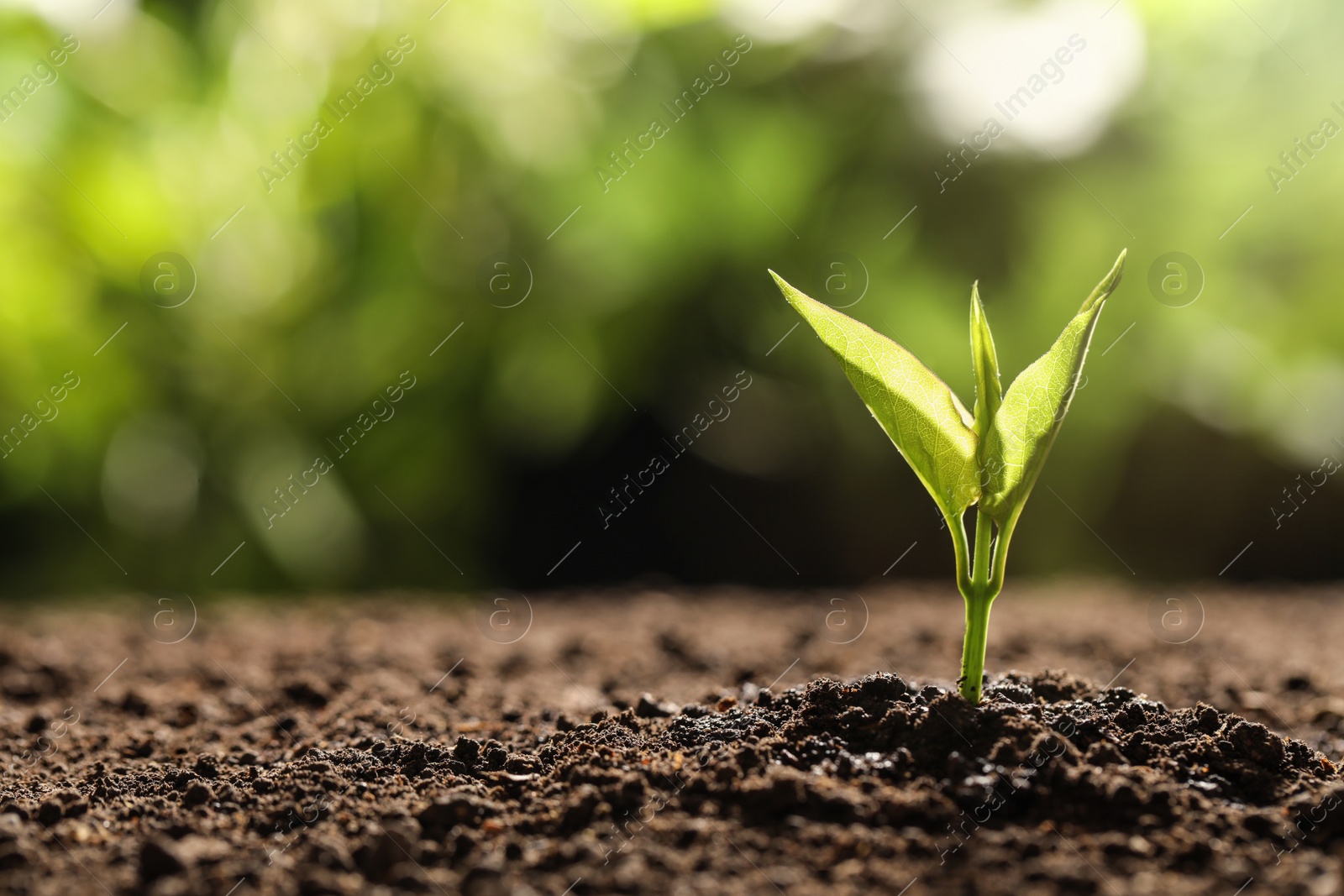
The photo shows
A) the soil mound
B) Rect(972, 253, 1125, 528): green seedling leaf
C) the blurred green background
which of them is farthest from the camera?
the blurred green background

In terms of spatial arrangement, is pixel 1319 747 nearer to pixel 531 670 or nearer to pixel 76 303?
Answer: pixel 531 670

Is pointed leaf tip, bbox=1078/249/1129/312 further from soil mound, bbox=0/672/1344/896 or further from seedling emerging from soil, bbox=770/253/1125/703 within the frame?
soil mound, bbox=0/672/1344/896

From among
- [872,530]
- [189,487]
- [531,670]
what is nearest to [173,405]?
[189,487]

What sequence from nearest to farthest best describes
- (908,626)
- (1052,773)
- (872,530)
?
(1052,773) → (908,626) → (872,530)

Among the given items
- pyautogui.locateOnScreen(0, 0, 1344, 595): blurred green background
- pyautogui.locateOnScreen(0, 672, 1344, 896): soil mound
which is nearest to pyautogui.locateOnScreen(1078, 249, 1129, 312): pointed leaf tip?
pyautogui.locateOnScreen(0, 672, 1344, 896): soil mound

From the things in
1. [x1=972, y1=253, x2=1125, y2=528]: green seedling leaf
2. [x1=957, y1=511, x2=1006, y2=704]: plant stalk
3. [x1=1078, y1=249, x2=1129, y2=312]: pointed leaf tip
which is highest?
[x1=1078, y1=249, x2=1129, y2=312]: pointed leaf tip

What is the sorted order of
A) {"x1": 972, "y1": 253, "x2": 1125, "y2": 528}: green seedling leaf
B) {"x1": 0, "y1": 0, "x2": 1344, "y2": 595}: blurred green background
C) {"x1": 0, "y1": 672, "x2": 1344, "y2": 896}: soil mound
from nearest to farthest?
{"x1": 0, "y1": 672, "x2": 1344, "y2": 896}: soil mound → {"x1": 972, "y1": 253, "x2": 1125, "y2": 528}: green seedling leaf → {"x1": 0, "y1": 0, "x2": 1344, "y2": 595}: blurred green background

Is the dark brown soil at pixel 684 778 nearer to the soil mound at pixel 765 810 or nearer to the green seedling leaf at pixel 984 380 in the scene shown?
the soil mound at pixel 765 810

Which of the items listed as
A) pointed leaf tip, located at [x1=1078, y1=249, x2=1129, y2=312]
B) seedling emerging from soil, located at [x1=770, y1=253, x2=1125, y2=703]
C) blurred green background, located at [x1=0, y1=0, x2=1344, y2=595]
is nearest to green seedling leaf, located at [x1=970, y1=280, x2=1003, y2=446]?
seedling emerging from soil, located at [x1=770, y1=253, x2=1125, y2=703]

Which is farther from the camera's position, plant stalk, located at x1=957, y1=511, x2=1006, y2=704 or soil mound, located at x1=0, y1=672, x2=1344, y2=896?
plant stalk, located at x1=957, y1=511, x2=1006, y2=704

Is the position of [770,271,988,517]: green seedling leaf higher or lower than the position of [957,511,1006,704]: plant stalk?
higher
